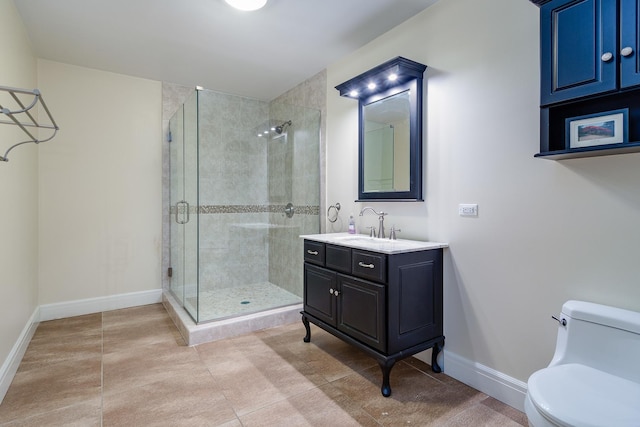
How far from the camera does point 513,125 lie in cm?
187

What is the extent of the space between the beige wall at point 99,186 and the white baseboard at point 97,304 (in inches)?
2.5

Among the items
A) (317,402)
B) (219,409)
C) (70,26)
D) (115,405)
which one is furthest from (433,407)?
(70,26)

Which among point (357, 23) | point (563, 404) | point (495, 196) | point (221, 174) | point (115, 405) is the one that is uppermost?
point (357, 23)

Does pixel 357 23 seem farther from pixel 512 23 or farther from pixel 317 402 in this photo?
pixel 317 402

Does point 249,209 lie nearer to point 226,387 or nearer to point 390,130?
point 390,130

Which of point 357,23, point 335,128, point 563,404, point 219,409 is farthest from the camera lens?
point 335,128

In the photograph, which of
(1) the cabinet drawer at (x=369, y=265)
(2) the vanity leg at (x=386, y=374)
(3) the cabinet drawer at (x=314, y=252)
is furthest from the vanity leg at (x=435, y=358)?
(3) the cabinet drawer at (x=314, y=252)

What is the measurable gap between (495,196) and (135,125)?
3.69m

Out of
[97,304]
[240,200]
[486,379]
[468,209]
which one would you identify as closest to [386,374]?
[486,379]

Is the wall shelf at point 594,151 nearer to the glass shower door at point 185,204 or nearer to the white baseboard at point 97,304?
the glass shower door at point 185,204

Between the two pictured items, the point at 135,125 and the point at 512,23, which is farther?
the point at 135,125

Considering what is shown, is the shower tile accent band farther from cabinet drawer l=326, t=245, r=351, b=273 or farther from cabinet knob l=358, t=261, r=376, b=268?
cabinet knob l=358, t=261, r=376, b=268

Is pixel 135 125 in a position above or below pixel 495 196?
above

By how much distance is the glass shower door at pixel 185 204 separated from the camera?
316 centimetres
